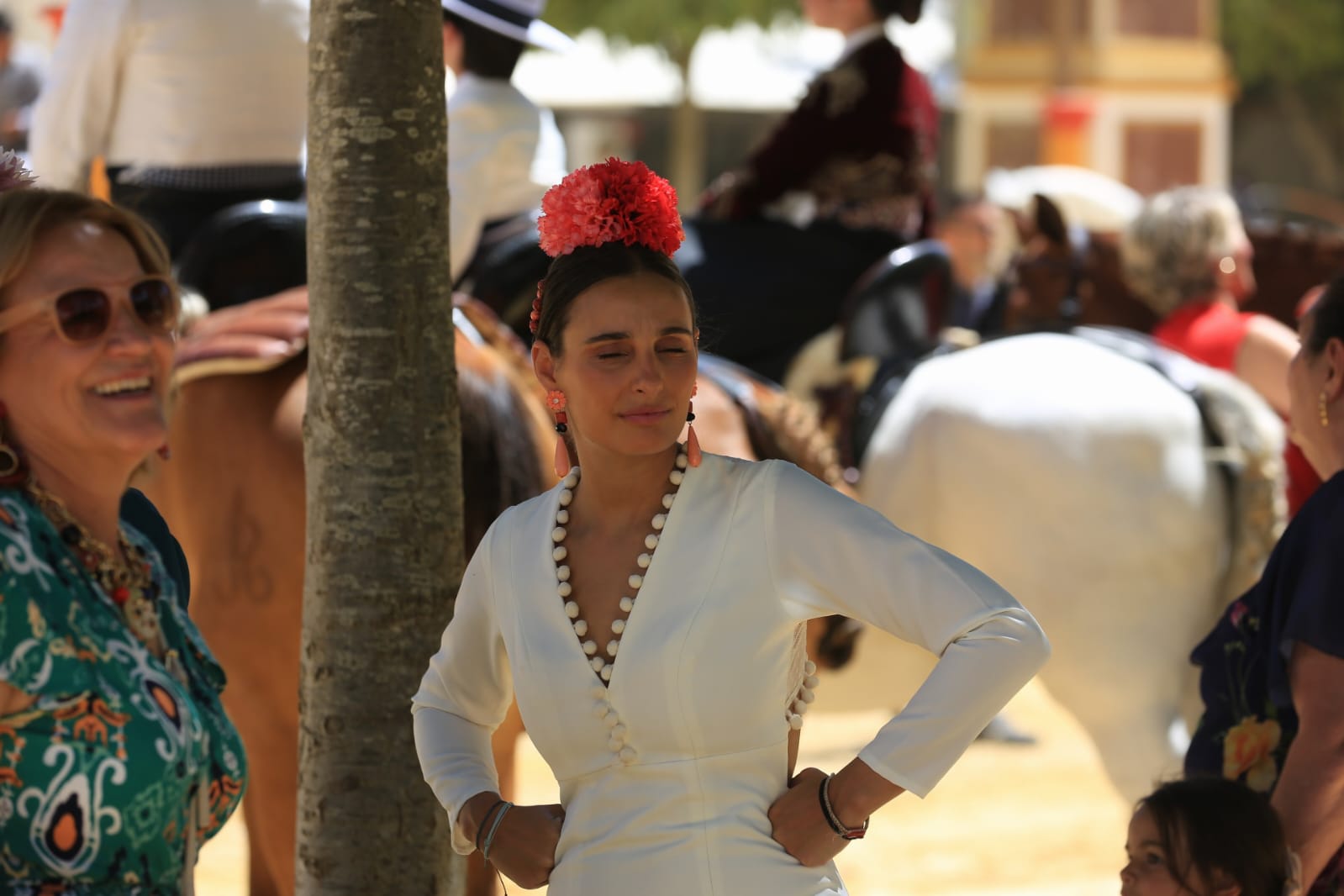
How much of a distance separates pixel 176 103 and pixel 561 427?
2330mm

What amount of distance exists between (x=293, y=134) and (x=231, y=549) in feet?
4.01

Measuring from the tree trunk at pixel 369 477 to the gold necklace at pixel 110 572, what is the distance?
406 mm

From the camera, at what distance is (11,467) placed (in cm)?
210

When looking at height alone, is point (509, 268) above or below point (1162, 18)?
below

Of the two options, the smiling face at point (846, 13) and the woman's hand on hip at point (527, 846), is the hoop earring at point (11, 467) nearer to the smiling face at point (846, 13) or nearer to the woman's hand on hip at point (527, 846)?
the woman's hand on hip at point (527, 846)

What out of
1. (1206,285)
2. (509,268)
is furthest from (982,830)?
(509,268)

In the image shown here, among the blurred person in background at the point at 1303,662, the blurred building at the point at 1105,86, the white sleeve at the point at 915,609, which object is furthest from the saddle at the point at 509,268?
the blurred building at the point at 1105,86

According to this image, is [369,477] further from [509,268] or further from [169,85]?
[169,85]

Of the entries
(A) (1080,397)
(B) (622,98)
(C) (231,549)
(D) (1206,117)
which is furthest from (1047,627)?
(D) (1206,117)

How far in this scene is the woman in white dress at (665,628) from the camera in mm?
1909

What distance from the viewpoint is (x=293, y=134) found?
4234 mm

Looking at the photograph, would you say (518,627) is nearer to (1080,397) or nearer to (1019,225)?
(1080,397)

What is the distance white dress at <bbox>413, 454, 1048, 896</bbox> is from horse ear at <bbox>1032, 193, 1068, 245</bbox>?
4.19m

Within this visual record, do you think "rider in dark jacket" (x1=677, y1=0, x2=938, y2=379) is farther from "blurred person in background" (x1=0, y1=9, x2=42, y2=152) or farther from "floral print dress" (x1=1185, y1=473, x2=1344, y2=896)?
"blurred person in background" (x1=0, y1=9, x2=42, y2=152)
